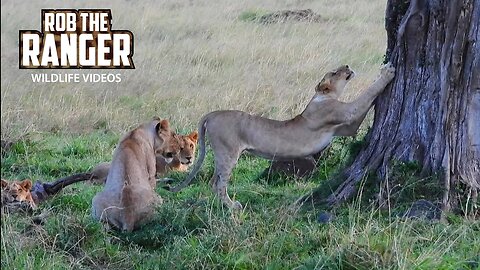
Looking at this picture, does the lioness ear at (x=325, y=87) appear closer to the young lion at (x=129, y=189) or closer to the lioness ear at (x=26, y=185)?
the young lion at (x=129, y=189)

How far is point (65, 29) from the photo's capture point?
38.4 feet

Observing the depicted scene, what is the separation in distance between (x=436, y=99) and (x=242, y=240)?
166 centimetres

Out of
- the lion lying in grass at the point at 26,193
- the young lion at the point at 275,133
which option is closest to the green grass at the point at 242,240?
the lion lying in grass at the point at 26,193

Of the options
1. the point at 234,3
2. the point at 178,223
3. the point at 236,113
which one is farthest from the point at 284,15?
the point at 178,223

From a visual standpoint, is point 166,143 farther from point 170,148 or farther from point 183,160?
point 183,160

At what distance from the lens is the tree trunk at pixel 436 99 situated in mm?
5801

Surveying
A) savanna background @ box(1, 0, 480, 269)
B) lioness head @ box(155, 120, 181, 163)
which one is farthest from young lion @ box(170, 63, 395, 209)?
lioness head @ box(155, 120, 181, 163)

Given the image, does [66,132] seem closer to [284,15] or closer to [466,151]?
[466,151]

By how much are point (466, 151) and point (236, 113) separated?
5.50 feet

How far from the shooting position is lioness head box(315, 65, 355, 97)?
6777 mm

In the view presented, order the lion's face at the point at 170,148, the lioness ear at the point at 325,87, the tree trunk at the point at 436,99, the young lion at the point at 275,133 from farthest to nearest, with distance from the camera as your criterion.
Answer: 1. the lion's face at the point at 170,148
2. the lioness ear at the point at 325,87
3. the young lion at the point at 275,133
4. the tree trunk at the point at 436,99

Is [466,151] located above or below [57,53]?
above
